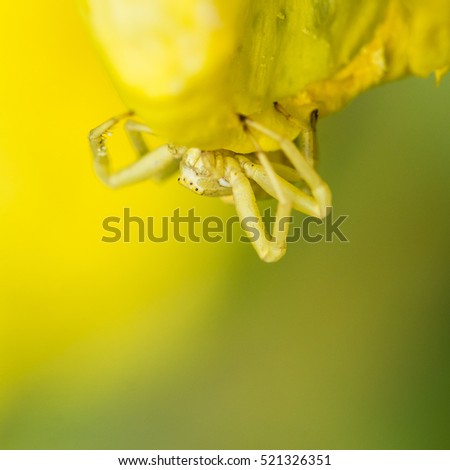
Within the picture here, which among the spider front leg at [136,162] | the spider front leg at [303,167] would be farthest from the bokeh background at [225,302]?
the spider front leg at [303,167]

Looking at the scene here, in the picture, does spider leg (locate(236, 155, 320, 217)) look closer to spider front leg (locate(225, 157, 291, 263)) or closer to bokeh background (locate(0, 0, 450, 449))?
spider front leg (locate(225, 157, 291, 263))

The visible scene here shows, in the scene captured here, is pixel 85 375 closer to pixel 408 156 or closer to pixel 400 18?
pixel 408 156

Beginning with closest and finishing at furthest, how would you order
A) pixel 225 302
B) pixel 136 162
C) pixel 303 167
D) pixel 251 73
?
pixel 251 73, pixel 303 167, pixel 136 162, pixel 225 302

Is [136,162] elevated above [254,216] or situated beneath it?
elevated above

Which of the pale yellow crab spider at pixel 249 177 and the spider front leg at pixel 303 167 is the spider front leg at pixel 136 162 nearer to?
the pale yellow crab spider at pixel 249 177

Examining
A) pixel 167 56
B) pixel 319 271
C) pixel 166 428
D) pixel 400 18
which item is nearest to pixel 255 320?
pixel 319 271

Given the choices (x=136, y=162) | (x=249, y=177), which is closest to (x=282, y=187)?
(x=249, y=177)

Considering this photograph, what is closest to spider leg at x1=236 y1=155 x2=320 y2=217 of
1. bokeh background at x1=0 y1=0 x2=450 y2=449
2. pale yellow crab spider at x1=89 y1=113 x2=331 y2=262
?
pale yellow crab spider at x1=89 y1=113 x2=331 y2=262

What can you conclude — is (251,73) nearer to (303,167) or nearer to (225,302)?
(303,167)
